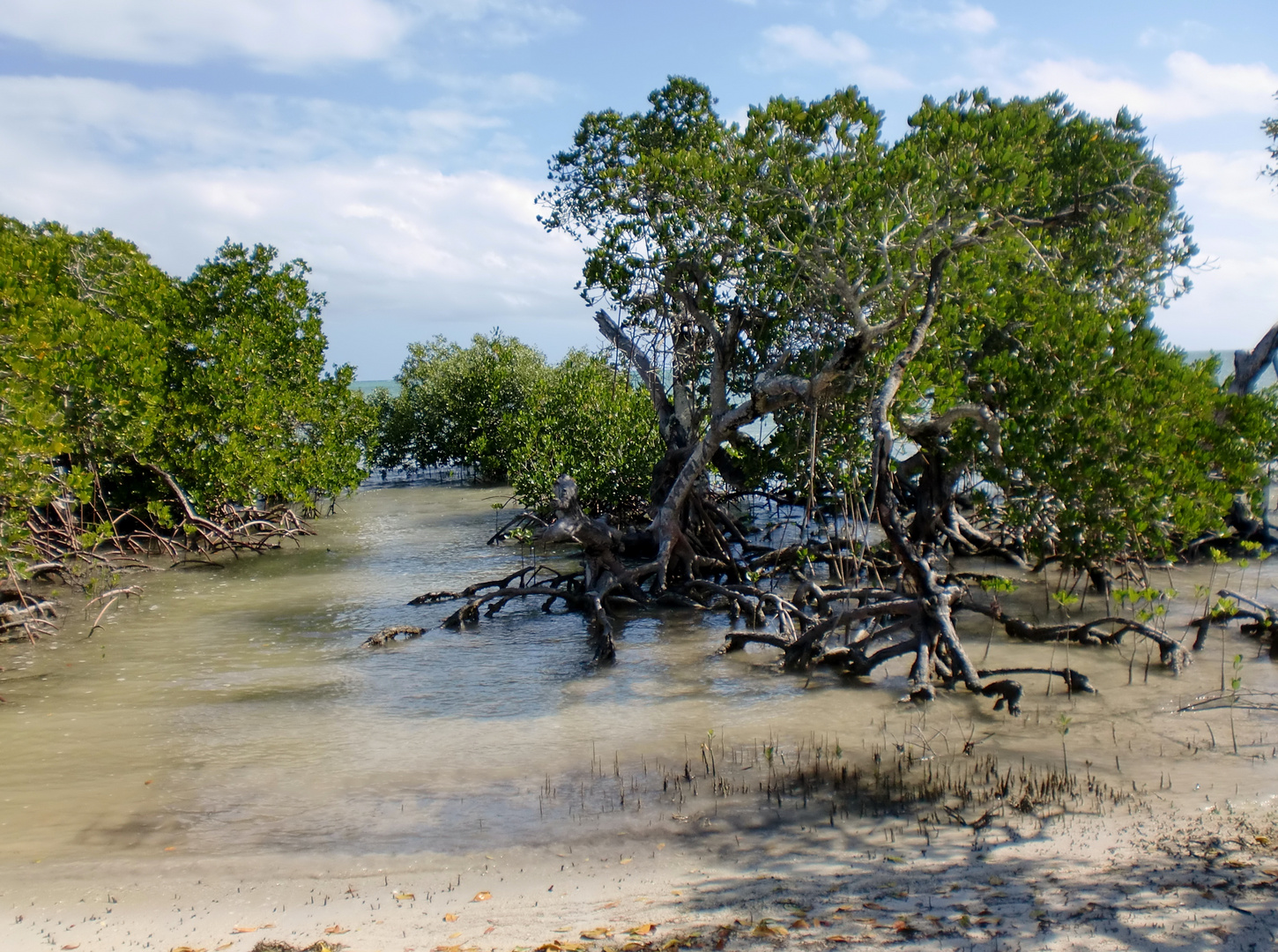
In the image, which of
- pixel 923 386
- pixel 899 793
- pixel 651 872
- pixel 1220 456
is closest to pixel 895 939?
pixel 651 872

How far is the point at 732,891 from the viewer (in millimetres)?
5367

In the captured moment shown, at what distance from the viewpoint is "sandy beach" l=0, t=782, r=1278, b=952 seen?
4586 mm

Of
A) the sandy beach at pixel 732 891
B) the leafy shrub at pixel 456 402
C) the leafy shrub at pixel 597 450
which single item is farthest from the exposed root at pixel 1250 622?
the leafy shrub at pixel 456 402

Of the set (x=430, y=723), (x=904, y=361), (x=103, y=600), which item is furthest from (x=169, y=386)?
(x=904, y=361)

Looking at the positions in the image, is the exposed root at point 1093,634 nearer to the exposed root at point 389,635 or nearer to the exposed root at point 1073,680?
the exposed root at point 1073,680

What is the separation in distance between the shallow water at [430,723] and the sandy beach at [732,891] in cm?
53

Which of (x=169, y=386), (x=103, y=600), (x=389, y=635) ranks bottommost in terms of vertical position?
(x=389, y=635)

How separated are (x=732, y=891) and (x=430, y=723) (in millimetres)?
4505

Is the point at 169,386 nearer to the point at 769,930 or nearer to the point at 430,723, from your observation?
the point at 430,723

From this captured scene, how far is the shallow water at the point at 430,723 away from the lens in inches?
274

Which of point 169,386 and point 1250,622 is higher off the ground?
point 169,386

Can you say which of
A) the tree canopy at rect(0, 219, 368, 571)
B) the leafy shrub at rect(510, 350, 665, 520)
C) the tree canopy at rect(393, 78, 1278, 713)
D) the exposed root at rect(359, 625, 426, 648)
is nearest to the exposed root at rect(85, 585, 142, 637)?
the tree canopy at rect(0, 219, 368, 571)

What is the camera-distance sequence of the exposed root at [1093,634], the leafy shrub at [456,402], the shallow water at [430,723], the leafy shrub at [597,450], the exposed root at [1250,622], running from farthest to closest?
1. the leafy shrub at [456,402]
2. the leafy shrub at [597,450]
3. the exposed root at [1250,622]
4. the exposed root at [1093,634]
5. the shallow water at [430,723]

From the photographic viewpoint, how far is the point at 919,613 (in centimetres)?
965
